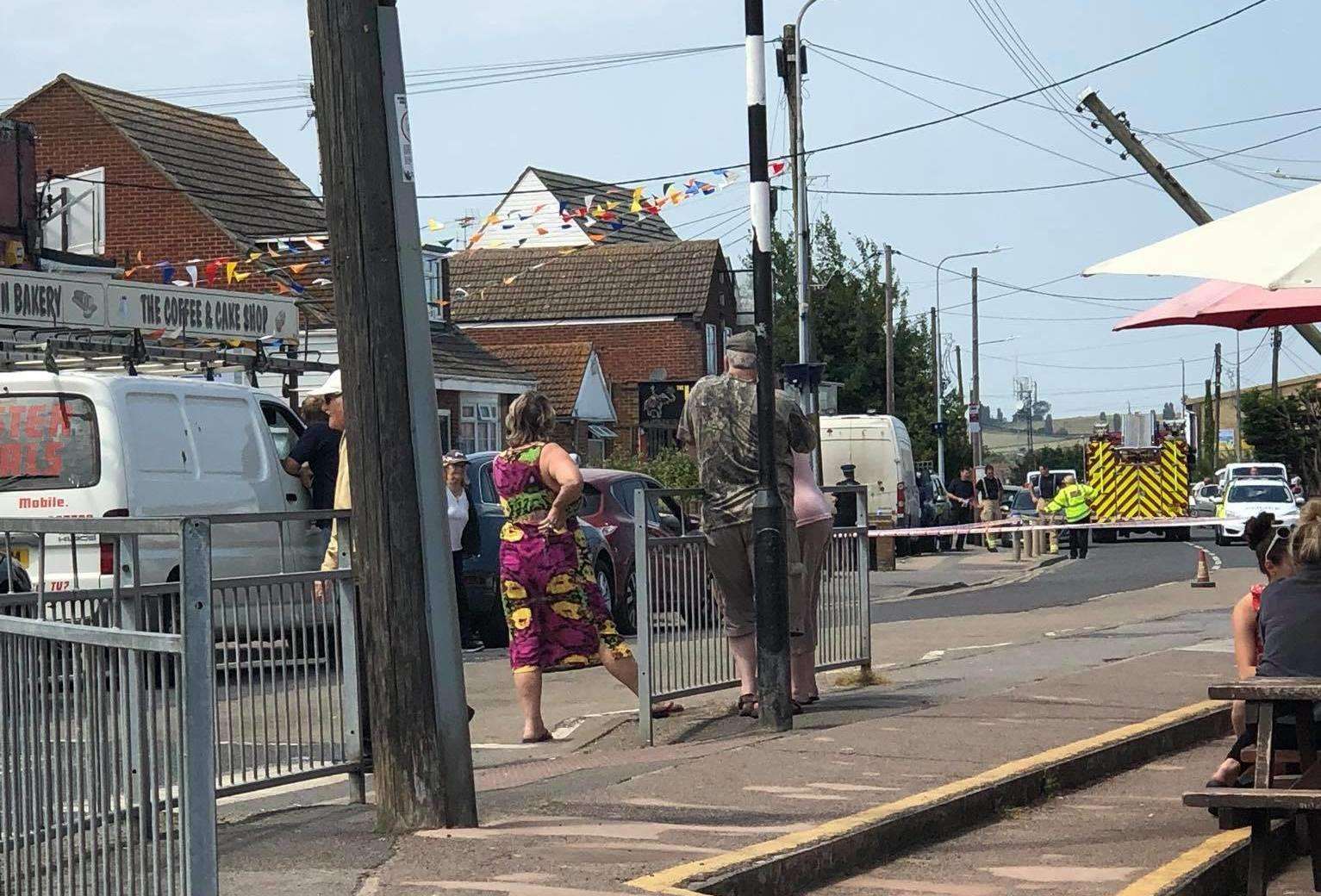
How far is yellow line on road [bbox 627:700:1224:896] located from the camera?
566cm

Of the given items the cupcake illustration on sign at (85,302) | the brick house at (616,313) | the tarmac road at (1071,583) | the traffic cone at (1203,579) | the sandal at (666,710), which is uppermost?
the brick house at (616,313)

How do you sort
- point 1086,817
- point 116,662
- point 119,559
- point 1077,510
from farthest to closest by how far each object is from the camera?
point 1077,510 → point 1086,817 → point 119,559 → point 116,662

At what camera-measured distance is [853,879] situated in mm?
6461

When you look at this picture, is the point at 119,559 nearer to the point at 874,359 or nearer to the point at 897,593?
the point at 897,593

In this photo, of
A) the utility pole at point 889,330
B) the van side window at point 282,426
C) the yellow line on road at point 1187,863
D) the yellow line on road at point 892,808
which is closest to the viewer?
the yellow line on road at point 892,808

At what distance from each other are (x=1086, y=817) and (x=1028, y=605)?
15.1 metres

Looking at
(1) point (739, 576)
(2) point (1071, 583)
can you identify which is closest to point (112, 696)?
(1) point (739, 576)

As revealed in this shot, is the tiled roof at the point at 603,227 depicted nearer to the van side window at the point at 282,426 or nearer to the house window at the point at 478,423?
the house window at the point at 478,423

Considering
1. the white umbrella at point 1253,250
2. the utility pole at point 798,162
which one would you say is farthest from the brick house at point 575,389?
the white umbrella at point 1253,250

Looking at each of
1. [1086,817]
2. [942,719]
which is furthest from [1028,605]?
[1086,817]

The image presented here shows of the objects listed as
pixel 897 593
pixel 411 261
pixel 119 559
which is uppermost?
pixel 411 261

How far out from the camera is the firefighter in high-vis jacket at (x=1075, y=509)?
36312 mm

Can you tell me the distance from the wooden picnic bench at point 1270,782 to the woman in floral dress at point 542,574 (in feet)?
12.6

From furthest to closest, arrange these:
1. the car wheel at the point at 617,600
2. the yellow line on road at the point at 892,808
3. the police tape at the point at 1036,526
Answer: the police tape at the point at 1036,526, the car wheel at the point at 617,600, the yellow line on road at the point at 892,808
